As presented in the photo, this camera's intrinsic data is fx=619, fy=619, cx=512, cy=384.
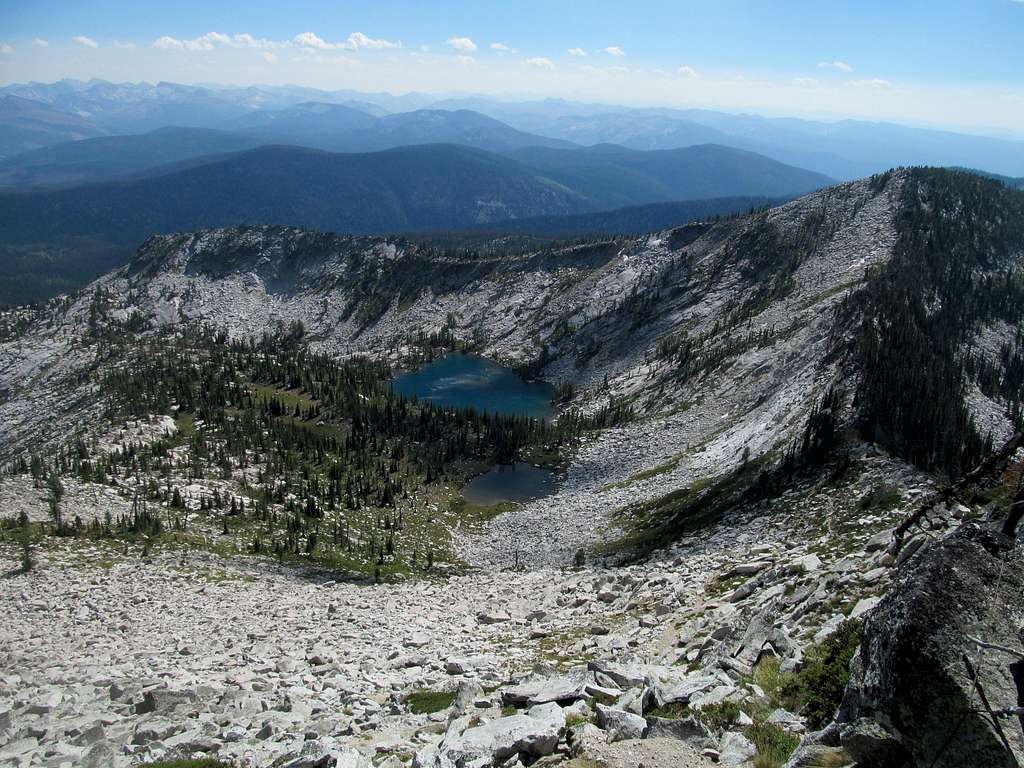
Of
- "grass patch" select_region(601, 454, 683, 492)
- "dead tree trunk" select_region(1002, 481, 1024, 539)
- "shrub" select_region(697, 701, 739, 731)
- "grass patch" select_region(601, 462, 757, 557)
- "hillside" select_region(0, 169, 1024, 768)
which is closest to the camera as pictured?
"dead tree trunk" select_region(1002, 481, 1024, 539)

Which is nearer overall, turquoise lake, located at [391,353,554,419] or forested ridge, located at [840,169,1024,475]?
forested ridge, located at [840,169,1024,475]

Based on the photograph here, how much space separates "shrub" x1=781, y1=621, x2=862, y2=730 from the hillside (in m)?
0.08

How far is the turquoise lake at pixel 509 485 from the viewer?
91188mm

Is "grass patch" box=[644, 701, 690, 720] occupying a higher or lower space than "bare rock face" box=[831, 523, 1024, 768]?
lower

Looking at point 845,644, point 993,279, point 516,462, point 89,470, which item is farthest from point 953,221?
point 89,470

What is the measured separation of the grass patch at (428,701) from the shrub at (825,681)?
11.8 meters

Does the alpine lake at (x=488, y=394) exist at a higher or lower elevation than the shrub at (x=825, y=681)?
lower

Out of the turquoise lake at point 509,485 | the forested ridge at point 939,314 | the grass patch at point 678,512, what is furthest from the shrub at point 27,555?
the forested ridge at point 939,314

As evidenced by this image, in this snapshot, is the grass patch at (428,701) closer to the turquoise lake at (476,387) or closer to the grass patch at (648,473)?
the grass patch at (648,473)

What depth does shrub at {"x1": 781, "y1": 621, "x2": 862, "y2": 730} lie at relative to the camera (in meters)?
14.5

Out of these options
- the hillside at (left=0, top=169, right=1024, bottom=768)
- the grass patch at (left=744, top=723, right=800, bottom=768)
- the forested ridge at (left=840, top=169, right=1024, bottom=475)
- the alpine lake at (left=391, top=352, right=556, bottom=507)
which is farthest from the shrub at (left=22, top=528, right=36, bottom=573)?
the forested ridge at (left=840, top=169, right=1024, bottom=475)

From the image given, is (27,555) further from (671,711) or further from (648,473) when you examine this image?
(648,473)

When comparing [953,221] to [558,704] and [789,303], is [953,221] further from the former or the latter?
[558,704]

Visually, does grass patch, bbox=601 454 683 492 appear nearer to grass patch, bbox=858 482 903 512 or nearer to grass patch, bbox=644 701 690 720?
grass patch, bbox=858 482 903 512
